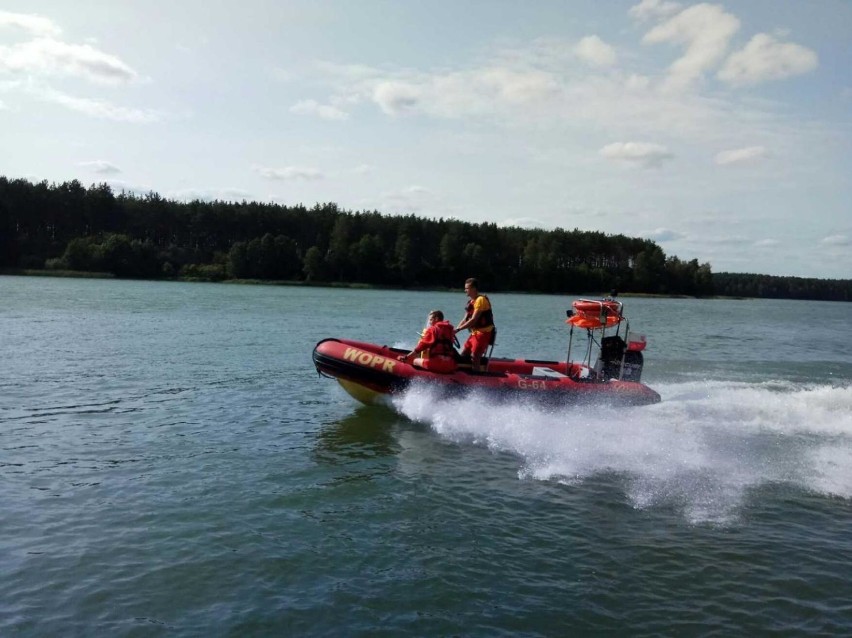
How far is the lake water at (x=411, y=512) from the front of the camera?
5652mm

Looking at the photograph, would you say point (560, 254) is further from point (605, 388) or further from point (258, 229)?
point (605, 388)

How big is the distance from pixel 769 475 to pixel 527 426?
10.9 ft

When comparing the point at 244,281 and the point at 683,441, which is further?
the point at 244,281

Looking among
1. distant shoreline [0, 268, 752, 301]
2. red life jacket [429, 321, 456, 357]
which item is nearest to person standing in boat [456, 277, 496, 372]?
red life jacket [429, 321, 456, 357]

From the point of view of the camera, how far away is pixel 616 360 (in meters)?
12.8

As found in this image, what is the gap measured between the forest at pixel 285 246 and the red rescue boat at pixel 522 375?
235 feet

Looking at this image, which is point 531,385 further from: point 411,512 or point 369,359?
point 411,512

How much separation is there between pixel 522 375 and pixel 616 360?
1.68 meters

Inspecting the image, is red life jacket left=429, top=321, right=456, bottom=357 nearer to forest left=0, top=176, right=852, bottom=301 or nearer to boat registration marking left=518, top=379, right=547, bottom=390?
boat registration marking left=518, top=379, right=547, bottom=390

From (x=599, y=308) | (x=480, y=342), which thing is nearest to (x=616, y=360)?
(x=599, y=308)

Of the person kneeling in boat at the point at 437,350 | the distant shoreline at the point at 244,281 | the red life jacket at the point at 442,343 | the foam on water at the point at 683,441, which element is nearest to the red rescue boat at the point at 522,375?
the person kneeling in boat at the point at 437,350

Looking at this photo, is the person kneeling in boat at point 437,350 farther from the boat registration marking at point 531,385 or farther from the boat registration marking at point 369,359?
the boat registration marking at point 531,385

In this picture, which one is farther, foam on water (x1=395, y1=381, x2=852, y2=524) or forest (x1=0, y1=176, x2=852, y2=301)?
forest (x1=0, y1=176, x2=852, y2=301)

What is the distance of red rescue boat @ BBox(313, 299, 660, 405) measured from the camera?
475 inches
